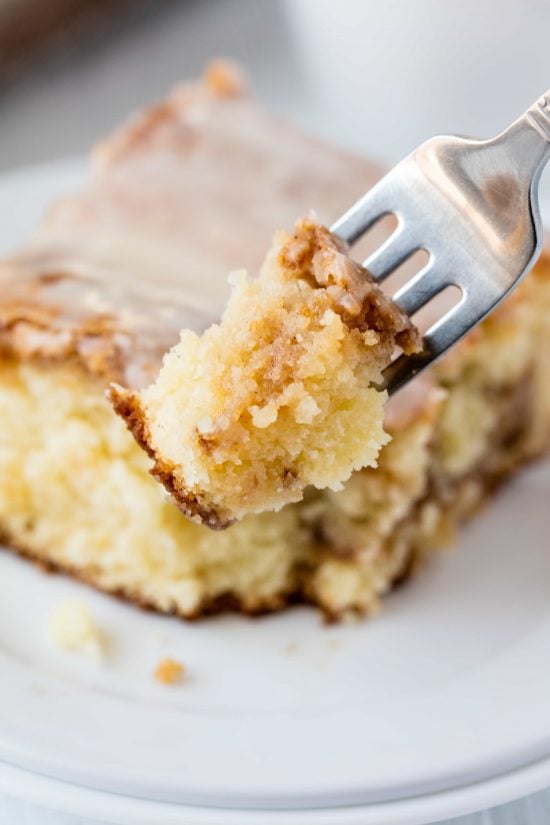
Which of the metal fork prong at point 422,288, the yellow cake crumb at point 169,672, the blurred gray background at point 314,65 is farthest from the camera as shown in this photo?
the blurred gray background at point 314,65

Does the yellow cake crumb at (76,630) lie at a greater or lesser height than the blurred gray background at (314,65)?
lesser

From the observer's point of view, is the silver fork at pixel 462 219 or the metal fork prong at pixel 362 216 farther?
the metal fork prong at pixel 362 216

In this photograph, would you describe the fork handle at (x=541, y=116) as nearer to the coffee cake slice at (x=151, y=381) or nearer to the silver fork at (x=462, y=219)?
the silver fork at (x=462, y=219)

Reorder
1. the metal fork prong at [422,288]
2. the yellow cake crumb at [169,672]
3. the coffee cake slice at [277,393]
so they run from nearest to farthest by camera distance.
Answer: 1. the coffee cake slice at [277,393]
2. the metal fork prong at [422,288]
3. the yellow cake crumb at [169,672]

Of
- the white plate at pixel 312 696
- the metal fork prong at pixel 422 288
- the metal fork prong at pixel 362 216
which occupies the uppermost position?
the metal fork prong at pixel 362 216

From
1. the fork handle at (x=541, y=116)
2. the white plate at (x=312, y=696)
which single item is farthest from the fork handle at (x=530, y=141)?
the white plate at (x=312, y=696)

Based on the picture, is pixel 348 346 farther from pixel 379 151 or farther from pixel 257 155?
pixel 379 151
